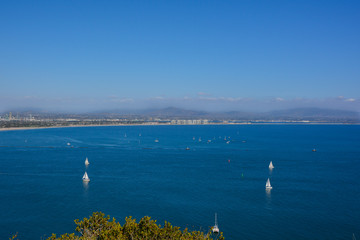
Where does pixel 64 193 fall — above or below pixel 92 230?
below

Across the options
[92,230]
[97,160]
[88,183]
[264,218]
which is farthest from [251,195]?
[97,160]

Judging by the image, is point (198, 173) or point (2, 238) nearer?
point (2, 238)

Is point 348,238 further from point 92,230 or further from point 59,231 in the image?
point 59,231

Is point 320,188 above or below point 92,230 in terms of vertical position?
below

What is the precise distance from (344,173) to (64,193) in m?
42.5

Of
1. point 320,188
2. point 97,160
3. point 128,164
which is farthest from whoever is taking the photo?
point 97,160

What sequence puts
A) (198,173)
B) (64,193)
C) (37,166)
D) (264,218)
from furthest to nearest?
1. (37,166)
2. (198,173)
3. (64,193)
4. (264,218)

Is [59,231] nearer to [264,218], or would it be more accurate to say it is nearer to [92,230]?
[92,230]

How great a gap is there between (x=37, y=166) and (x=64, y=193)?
20.5 m

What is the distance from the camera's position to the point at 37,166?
57.2m

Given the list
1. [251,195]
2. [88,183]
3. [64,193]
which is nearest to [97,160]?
[88,183]

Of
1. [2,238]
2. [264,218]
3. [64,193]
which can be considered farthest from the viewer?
[64,193]

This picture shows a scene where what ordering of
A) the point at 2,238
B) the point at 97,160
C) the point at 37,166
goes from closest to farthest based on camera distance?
the point at 2,238, the point at 37,166, the point at 97,160

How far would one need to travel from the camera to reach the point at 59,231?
2825 centimetres
